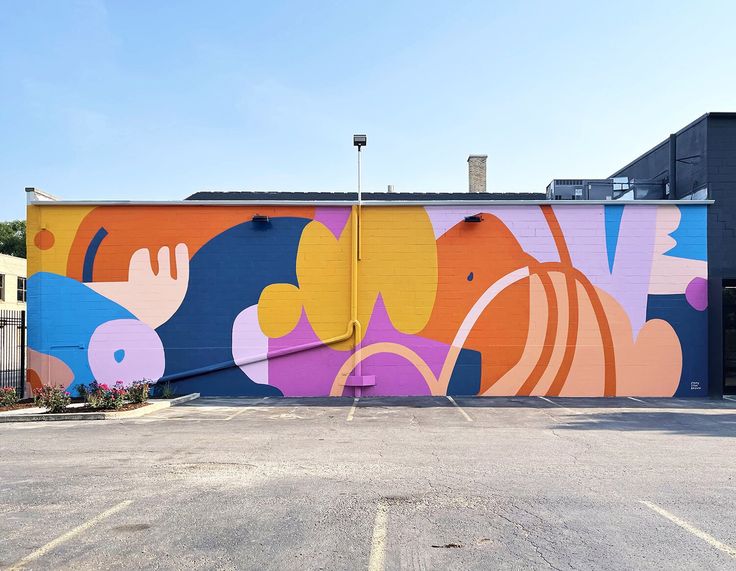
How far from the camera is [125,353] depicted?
58.6 feet

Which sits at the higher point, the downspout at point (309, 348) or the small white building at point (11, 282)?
the small white building at point (11, 282)

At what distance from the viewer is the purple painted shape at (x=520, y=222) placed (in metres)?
18.2

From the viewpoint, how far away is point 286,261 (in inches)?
719

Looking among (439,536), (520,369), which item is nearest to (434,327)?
(520,369)

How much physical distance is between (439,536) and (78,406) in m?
12.4

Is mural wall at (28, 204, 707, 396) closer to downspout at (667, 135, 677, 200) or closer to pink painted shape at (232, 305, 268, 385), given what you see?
pink painted shape at (232, 305, 268, 385)

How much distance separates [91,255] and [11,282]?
3400 cm

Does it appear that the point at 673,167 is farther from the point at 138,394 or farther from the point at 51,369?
the point at 51,369

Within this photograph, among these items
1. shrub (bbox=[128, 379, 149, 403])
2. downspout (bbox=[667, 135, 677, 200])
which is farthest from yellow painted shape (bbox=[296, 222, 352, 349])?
downspout (bbox=[667, 135, 677, 200])

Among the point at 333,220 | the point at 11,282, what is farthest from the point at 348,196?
the point at 11,282

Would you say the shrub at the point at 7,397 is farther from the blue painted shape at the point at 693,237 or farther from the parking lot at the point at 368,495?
the blue painted shape at the point at 693,237

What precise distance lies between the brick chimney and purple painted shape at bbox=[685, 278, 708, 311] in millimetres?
14646

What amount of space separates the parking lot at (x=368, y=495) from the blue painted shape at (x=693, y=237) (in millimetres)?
7051

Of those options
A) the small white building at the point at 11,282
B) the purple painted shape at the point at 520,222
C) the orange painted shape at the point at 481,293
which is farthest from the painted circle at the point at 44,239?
the small white building at the point at 11,282
